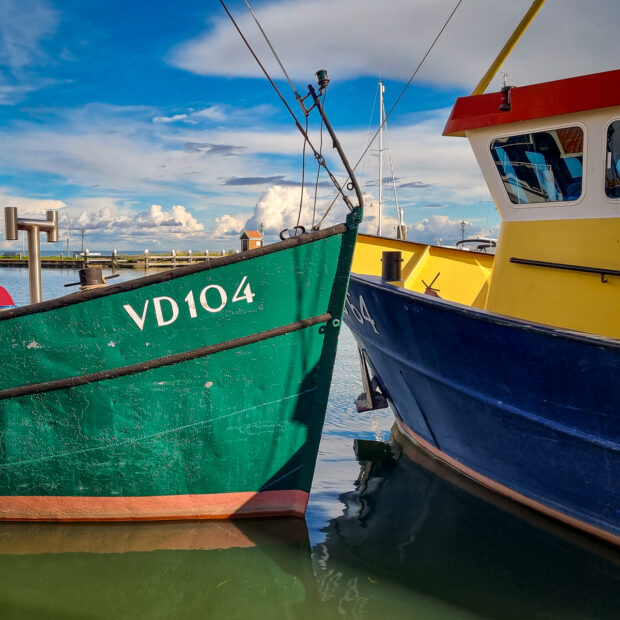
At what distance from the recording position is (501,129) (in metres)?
4.99

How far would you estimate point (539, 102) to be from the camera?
466 cm

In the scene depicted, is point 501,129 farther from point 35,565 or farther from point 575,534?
point 35,565

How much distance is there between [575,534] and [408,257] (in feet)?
15.4

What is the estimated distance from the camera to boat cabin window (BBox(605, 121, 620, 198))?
439 cm

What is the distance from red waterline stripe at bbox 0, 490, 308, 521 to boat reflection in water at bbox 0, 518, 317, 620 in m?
0.06

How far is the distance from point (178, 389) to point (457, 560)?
219cm

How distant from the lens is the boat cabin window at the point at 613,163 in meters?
4.39

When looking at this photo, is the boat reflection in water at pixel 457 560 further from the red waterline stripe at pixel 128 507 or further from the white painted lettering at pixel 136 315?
the white painted lettering at pixel 136 315

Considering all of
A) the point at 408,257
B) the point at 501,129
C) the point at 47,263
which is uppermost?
the point at 501,129

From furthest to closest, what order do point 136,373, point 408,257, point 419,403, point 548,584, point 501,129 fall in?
point 408,257, point 419,403, point 501,129, point 136,373, point 548,584

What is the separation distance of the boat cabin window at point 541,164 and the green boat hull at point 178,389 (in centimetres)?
153

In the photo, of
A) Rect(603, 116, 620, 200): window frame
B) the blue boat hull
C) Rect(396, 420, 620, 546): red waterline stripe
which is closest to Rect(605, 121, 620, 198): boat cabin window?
Rect(603, 116, 620, 200): window frame

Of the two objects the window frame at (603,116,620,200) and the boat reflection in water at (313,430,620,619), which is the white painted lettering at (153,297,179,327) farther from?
the window frame at (603,116,620,200)

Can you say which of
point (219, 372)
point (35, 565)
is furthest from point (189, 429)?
point (35, 565)
